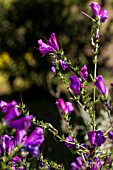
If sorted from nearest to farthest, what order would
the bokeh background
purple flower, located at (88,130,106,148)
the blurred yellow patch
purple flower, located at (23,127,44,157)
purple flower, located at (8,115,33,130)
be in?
1. purple flower, located at (8,115,33,130)
2. purple flower, located at (23,127,44,157)
3. purple flower, located at (88,130,106,148)
4. the bokeh background
5. the blurred yellow patch

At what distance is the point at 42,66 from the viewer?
745 cm

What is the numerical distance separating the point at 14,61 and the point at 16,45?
9.2 inches

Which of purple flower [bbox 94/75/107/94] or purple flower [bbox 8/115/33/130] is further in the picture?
purple flower [bbox 94/75/107/94]

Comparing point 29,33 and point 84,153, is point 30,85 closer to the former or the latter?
point 29,33

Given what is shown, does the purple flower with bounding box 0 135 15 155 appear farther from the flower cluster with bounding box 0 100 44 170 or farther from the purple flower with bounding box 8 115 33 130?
the purple flower with bounding box 8 115 33 130

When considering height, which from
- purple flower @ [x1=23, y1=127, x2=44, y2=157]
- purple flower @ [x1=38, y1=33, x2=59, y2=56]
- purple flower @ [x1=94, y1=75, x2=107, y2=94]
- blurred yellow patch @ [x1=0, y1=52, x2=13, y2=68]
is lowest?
purple flower @ [x1=23, y1=127, x2=44, y2=157]

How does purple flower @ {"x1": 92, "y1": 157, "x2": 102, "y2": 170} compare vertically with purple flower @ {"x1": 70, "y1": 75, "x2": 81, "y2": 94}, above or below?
below

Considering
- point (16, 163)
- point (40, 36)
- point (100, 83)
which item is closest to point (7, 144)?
point (16, 163)

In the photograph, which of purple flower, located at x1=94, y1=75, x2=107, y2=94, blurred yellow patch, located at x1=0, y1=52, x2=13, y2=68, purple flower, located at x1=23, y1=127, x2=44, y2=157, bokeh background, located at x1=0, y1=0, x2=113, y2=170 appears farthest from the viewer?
blurred yellow patch, located at x1=0, y1=52, x2=13, y2=68

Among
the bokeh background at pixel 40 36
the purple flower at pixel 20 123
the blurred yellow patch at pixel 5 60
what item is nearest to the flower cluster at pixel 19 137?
the purple flower at pixel 20 123

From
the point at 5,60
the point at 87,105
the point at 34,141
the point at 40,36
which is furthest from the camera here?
the point at 5,60

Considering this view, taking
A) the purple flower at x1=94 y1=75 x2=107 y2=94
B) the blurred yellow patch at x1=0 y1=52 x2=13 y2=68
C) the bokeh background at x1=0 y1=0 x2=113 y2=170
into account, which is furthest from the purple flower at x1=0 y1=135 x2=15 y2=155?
the blurred yellow patch at x1=0 y1=52 x2=13 y2=68

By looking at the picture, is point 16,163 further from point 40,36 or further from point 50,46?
point 40,36

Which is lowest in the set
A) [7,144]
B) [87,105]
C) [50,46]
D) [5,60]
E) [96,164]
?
[96,164]
